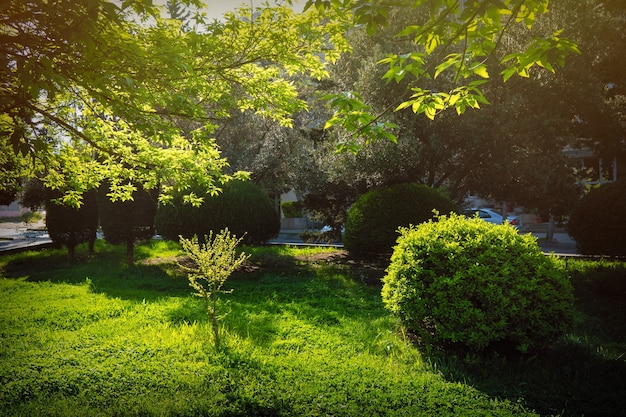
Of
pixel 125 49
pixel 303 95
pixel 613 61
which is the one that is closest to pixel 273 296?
pixel 125 49

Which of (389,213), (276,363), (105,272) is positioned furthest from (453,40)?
(105,272)

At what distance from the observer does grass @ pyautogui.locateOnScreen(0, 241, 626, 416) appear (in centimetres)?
405

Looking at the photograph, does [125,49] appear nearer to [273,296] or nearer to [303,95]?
[273,296]

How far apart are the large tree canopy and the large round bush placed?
135 inches

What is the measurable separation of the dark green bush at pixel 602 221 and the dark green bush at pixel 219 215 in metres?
9.38

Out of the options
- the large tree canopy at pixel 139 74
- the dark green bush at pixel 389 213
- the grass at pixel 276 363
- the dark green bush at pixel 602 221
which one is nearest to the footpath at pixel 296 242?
the dark green bush at pixel 602 221

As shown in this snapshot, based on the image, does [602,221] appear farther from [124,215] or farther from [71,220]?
[71,220]

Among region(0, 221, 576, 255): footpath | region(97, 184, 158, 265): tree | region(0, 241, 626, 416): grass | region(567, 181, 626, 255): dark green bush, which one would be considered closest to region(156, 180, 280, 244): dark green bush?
region(97, 184, 158, 265): tree

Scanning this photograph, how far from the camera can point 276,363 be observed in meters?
5.06

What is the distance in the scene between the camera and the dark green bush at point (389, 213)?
12.0 meters

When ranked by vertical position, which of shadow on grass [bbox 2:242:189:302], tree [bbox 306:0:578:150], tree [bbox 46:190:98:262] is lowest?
shadow on grass [bbox 2:242:189:302]

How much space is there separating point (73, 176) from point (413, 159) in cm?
890

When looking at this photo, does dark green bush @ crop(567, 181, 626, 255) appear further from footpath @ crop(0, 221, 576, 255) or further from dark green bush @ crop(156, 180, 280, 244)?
dark green bush @ crop(156, 180, 280, 244)

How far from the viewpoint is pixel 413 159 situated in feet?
41.1
